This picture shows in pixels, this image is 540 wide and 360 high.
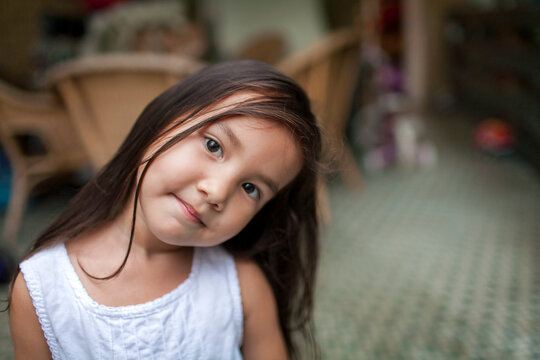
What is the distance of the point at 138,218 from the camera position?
0.72 meters

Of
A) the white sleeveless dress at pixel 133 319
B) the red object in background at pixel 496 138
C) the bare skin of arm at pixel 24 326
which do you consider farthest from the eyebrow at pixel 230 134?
the red object in background at pixel 496 138

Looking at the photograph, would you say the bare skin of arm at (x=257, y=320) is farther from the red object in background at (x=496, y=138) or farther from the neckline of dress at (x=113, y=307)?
the red object in background at (x=496, y=138)

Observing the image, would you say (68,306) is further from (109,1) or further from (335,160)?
(109,1)

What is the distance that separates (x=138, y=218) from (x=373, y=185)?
7.13 feet

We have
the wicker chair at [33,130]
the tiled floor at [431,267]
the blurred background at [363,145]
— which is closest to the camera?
the tiled floor at [431,267]

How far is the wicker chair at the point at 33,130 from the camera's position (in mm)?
1839

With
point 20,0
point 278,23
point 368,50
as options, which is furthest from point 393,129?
point 20,0

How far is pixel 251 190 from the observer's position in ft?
2.24

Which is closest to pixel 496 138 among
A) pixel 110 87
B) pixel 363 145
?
pixel 363 145

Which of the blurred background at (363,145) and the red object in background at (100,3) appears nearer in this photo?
the blurred background at (363,145)

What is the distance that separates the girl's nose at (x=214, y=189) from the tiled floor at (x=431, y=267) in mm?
423

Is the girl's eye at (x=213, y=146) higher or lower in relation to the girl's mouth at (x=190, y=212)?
higher

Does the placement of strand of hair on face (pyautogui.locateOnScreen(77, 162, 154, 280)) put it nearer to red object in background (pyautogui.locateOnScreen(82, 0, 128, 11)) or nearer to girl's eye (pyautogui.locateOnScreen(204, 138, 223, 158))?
girl's eye (pyautogui.locateOnScreen(204, 138, 223, 158))

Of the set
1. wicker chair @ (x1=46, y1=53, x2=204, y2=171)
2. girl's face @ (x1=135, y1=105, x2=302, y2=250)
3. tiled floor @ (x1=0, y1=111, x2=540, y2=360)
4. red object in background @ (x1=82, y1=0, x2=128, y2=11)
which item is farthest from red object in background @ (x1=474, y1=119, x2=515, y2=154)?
red object in background @ (x1=82, y1=0, x2=128, y2=11)
